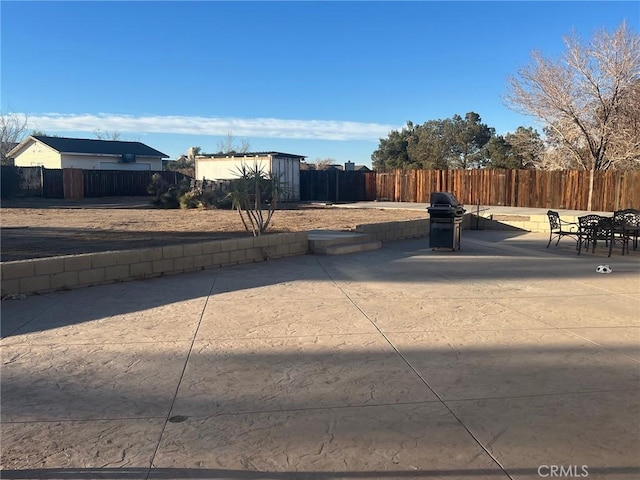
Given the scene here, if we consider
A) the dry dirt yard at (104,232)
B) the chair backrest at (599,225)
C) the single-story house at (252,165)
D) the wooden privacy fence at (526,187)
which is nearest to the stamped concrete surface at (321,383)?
the dry dirt yard at (104,232)

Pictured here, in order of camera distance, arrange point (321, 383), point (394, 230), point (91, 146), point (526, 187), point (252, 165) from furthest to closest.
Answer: point (91, 146) < point (252, 165) < point (526, 187) < point (394, 230) < point (321, 383)

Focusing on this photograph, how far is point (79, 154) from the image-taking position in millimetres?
45312

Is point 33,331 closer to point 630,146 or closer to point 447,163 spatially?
point 630,146

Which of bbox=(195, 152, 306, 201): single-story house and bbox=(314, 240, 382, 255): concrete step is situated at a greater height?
bbox=(195, 152, 306, 201): single-story house

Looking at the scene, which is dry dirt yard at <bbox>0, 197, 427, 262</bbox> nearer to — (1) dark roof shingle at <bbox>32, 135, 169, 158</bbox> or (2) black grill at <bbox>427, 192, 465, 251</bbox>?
(2) black grill at <bbox>427, 192, 465, 251</bbox>

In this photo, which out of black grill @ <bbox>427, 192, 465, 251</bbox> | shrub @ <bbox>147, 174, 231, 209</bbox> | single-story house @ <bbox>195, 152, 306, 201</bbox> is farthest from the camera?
single-story house @ <bbox>195, 152, 306, 201</bbox>

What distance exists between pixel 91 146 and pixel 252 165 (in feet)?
75.2

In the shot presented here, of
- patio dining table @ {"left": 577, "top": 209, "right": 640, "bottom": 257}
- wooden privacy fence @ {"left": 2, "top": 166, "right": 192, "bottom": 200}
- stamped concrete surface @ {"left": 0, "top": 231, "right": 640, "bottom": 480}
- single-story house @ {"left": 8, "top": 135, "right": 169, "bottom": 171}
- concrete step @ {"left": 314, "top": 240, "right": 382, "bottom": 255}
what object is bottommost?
stamped concrete surface @ {"left": 0, "top": 231, "right": 640, "bottom": 480}

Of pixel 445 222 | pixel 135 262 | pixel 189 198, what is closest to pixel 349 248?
pixel 445 222

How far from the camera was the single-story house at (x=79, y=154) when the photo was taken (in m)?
45.3

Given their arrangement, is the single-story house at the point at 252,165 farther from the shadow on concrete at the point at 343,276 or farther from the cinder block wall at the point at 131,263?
the cinder block wall at the point at 131,263

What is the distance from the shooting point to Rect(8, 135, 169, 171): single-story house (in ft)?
149

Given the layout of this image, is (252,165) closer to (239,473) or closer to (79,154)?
(79,154)

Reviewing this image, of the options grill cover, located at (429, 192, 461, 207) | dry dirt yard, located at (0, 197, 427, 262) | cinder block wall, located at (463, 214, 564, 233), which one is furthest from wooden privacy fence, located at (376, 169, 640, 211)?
grill cover, located at (429, 192, 461, 207)
